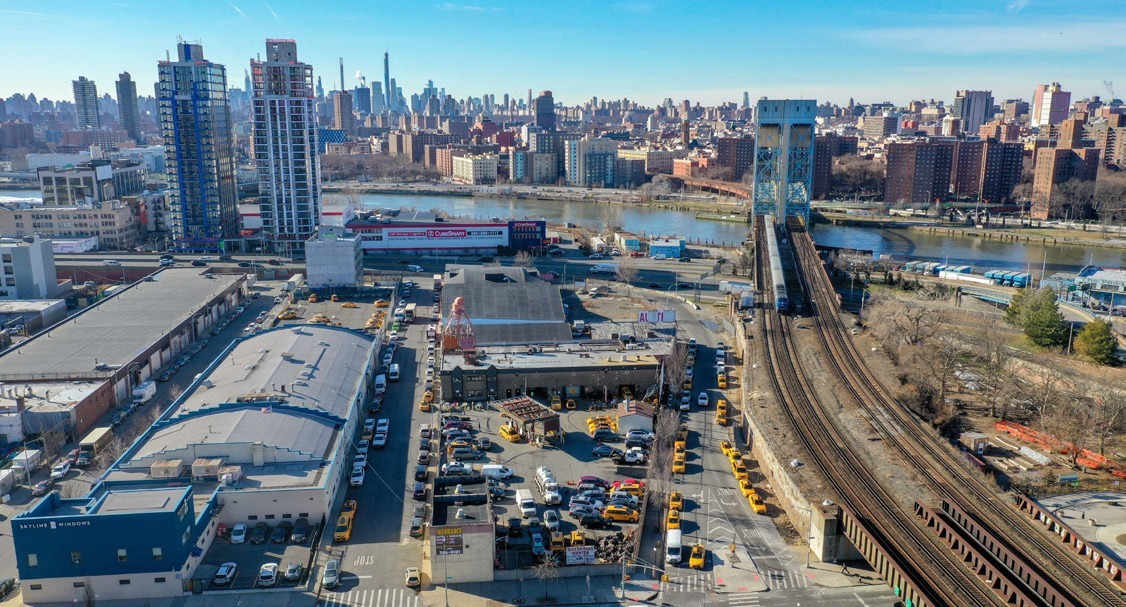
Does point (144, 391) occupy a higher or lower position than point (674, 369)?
lower

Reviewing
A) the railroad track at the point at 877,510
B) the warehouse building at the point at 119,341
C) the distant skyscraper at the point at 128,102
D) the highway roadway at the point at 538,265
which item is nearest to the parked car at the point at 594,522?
the railroad track at the point at 877,510

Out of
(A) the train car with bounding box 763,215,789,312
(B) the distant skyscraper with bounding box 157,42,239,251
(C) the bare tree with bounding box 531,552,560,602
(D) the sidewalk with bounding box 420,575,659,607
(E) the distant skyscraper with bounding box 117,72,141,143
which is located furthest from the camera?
(E) the distant skyscraper with bounding box 117,72,141,143

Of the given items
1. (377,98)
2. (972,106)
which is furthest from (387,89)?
(972,106)

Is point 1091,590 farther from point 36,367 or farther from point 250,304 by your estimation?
point 250,304

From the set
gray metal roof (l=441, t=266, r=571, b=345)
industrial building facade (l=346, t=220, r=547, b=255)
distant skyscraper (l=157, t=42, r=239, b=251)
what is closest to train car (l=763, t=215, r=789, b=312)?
gray metal roof (l=441, t=266, r=571, b=345)

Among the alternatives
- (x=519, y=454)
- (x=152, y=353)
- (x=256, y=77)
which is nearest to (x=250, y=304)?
(x=152, y=353)

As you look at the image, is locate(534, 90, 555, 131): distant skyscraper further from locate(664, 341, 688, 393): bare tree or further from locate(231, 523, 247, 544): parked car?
locate(231, 523, 247, 544): parked car

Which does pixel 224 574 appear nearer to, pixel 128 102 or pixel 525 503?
pixel 525 503
